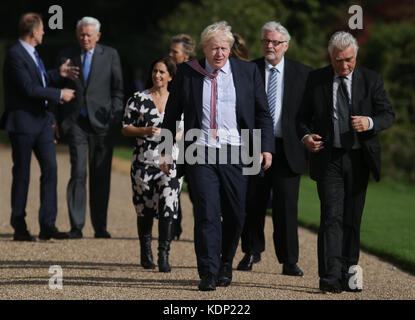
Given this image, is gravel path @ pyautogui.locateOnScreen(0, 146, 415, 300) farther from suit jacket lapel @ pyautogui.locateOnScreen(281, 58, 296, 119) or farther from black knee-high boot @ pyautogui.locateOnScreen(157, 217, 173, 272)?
suit jacket lapel @ pyautogui.locateOnScreen(281, 58, 296, 119)

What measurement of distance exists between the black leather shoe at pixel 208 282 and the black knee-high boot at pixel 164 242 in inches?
43.3

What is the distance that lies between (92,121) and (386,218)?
177 inches

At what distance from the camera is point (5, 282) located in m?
7.12

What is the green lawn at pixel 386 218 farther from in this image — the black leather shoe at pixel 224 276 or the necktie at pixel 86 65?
the necktie at pixel 86 65

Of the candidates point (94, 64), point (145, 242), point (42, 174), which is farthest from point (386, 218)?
point (145, 242)

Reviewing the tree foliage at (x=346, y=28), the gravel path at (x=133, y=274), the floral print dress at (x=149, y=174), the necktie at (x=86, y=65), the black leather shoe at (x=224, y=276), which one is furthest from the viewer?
the tree foliage at (x=346, y=28)

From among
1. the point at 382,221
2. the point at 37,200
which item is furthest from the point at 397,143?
the point at 37,200

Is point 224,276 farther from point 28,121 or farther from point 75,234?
point 28,121

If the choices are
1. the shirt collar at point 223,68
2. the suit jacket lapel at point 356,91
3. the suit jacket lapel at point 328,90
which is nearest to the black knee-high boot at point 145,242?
the shirt collar at point 223,68

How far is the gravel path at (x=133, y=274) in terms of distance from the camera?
6.72 m

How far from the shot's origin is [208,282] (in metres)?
6.77

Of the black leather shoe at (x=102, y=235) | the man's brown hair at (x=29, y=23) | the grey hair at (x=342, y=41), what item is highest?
the man's brown hair at (x=29, y=23)

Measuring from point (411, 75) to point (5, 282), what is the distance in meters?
11.9

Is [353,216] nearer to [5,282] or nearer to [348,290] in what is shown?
[348,290]
